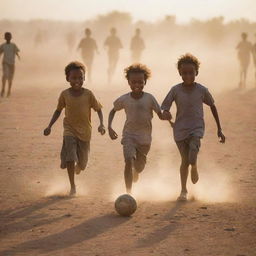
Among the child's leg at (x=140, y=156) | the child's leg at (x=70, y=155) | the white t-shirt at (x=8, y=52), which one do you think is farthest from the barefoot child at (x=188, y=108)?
the white t-shirt at (x=8, y=52)

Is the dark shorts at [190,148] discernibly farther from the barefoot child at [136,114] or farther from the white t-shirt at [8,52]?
the white t-shirt at [8,52]

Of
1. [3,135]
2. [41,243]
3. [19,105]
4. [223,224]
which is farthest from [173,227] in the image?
[19,105]

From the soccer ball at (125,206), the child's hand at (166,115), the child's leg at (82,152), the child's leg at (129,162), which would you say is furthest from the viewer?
the child's leg at (82,152)

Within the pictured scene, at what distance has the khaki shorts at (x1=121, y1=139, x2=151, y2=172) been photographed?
7.23 meters

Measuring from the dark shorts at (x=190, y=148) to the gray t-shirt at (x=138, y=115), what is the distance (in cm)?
44

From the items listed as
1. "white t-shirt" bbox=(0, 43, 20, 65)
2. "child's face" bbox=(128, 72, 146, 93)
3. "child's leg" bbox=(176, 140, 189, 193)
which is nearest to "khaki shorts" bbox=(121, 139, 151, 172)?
"child's leg" bbox=(176, 140, 189, 193)

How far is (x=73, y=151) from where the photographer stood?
7484 millimetres

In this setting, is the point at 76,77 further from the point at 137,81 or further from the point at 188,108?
the point at 188,108

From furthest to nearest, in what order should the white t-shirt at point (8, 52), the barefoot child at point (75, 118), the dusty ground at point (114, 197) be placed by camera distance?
the white t-shirt at point (8, 52), the barefoot child at point (75, 118), the dusty ground at point (114, 197)

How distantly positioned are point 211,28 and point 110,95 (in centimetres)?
7528

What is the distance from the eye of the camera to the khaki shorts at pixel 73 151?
7477 mm

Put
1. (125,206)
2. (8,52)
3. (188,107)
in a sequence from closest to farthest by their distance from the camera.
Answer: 1. (125,206)
2. (188,107)
3. (8,52)

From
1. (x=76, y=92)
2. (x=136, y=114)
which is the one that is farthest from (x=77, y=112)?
(x=136, y=114)

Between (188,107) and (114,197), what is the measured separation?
4.81ft
